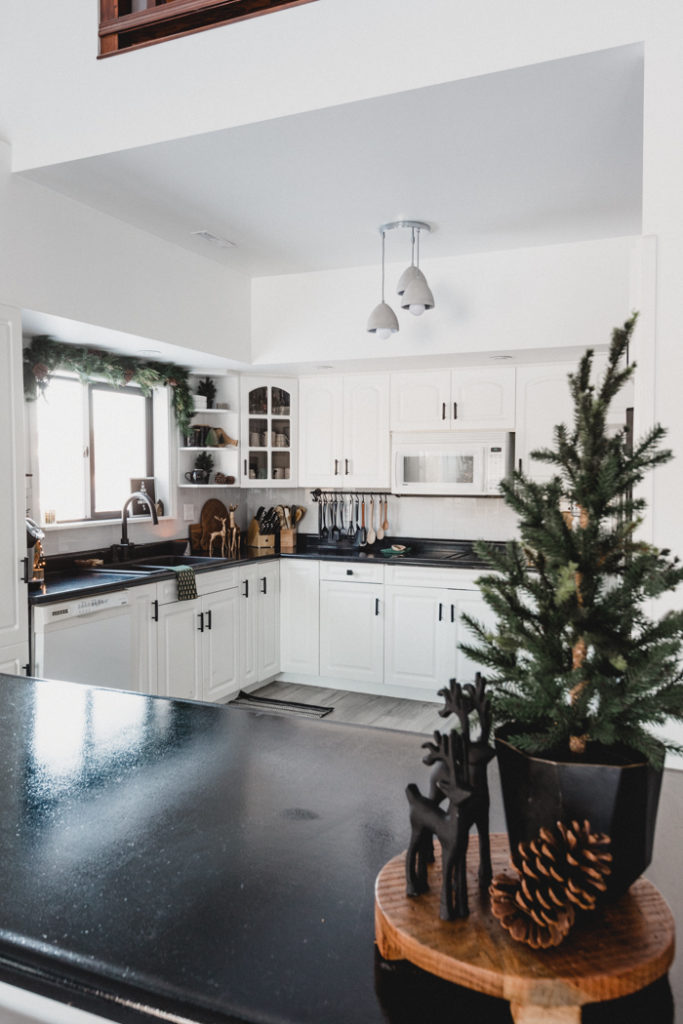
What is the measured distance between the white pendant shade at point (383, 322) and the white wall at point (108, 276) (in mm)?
1102

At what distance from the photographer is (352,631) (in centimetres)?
509

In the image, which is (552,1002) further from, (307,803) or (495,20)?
(495,20)

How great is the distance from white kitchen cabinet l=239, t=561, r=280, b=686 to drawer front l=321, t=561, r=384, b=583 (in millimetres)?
394

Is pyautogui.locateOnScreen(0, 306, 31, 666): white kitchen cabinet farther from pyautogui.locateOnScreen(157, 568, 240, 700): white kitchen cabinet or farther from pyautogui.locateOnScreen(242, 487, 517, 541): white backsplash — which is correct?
pyautogui.locateOnScreen(242, 487, 517, 541): white backsplash

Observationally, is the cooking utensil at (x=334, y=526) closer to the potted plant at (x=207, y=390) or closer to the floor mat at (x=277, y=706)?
the potted plant at (x=207, y=390)

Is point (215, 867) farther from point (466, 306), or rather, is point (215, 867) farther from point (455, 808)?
point (466, 306)

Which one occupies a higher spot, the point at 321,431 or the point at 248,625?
the point at 321,431

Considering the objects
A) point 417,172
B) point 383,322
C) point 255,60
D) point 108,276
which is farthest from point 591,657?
point 108,276

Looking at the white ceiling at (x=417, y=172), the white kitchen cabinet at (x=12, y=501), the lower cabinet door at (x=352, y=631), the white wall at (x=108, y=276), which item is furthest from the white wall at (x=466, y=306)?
the white kitchen cabinet at (x=12, y=501)

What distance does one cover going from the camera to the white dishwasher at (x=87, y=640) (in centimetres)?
Answer: 338

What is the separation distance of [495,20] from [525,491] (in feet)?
7.04

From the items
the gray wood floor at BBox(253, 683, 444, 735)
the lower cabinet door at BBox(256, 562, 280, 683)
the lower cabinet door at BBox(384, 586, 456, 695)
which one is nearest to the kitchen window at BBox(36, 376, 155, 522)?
the lower cabinet door at BBox(256, 562, 280, 683)

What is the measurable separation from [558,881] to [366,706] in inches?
170

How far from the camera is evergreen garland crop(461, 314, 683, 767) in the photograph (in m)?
0.70
